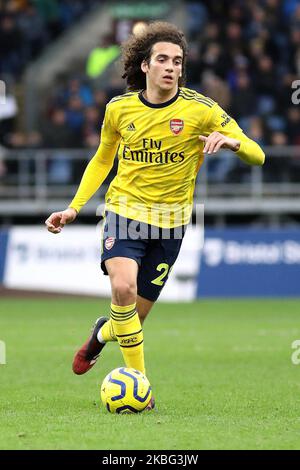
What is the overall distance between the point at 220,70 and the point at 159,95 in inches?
582

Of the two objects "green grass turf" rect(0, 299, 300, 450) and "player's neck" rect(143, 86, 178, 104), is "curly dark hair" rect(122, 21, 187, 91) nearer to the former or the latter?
"player's neck" rect(143, 86, 178, 104)

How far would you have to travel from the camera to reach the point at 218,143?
7410mm

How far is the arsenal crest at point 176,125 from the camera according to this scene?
26.2 feet

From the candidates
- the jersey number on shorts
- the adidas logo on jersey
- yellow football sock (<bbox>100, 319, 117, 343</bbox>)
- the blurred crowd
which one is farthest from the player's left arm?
the blurred crowd

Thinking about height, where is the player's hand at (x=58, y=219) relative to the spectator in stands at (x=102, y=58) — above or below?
above

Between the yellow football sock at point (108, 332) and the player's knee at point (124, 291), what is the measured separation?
0.71m

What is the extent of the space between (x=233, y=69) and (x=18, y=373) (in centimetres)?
1354

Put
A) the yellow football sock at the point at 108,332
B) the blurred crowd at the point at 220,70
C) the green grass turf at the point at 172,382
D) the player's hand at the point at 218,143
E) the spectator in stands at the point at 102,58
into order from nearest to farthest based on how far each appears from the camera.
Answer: the green grass turf at the point at 172,382 → the player's hand at the point at 218,143 → the yellow football sock at the point at 108,332 → the blurred crowd at the point at 220,70 → the spectator in stands at the point at 102,58

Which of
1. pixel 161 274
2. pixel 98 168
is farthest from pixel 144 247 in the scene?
pixel 98 168

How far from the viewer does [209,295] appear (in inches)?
770

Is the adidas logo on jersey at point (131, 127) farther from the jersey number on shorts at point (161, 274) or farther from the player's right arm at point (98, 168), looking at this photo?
the jersey number on shorts at point (161, 274)

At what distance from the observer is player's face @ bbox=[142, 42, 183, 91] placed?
7910 millimetres

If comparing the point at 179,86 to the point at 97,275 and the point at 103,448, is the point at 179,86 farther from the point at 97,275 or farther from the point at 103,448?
the point at 97,275

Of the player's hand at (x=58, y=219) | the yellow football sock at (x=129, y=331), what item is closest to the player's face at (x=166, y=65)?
the player's hand at (x=58, y=219)
